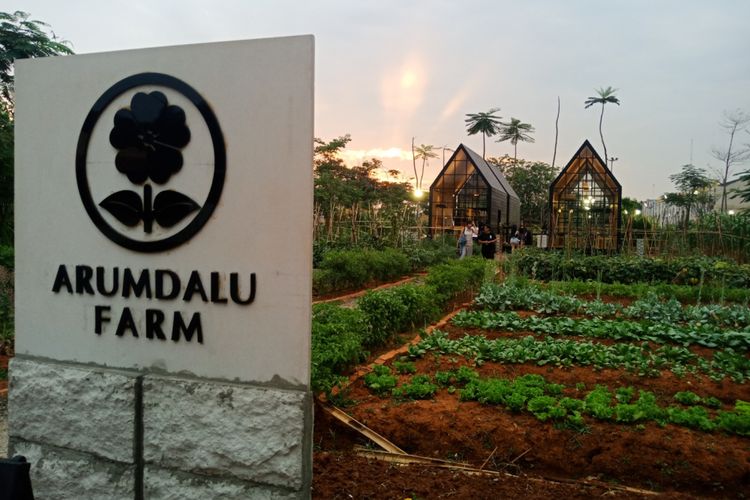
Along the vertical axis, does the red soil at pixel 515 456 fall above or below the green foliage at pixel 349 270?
below

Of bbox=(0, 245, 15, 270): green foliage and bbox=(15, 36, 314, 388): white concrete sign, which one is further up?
bbox=(15, 36, 314, 388): white concrete sign

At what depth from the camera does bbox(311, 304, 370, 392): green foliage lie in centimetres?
420

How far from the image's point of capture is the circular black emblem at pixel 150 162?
2.50 metres

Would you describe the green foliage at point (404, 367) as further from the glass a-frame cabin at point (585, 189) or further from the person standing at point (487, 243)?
the glass a-frame cabin at point (585, 189)

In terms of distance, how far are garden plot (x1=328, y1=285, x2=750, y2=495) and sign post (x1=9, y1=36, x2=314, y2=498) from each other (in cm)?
181

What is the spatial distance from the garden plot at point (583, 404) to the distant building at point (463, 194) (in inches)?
965

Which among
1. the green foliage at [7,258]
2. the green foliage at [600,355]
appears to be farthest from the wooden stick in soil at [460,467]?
the green foliage at [7,258]

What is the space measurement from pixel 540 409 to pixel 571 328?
3.50 metres

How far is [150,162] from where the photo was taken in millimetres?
2570

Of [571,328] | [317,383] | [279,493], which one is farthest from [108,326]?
[571,328]

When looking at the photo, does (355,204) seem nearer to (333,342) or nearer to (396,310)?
(396,310)

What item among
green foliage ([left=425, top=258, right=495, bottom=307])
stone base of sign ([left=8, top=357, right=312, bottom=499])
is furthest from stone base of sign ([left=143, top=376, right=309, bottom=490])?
green foliage ([left=425, top=258, right=495, bottom=307])

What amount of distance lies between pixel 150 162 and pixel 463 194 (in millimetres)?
30031

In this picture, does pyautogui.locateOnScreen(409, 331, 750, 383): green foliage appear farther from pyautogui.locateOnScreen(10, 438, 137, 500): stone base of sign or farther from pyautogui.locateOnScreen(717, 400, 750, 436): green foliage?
pyautogui.locateOnScreen(10, 438, 137, 500): stone base of sign
